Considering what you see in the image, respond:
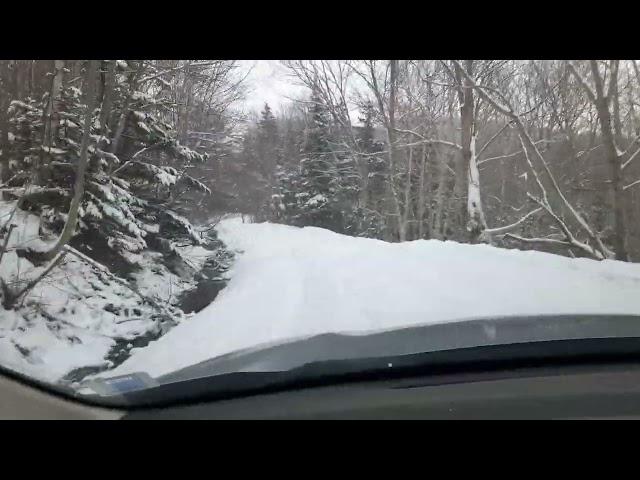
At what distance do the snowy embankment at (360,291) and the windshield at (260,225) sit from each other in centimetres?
5

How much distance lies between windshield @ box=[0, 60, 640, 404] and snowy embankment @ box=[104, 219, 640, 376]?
0.17 feet

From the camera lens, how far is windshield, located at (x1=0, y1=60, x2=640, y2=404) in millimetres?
4656

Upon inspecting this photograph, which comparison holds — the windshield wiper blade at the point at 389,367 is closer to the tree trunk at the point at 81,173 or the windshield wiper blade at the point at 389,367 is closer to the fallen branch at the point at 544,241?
the tree trunk at the point at 81,173

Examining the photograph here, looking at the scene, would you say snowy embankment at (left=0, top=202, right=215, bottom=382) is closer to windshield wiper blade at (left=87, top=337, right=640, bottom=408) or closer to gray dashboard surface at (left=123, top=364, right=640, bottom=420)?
windshield wiper blade at (left=87, top=337, right=640, bottom=408)

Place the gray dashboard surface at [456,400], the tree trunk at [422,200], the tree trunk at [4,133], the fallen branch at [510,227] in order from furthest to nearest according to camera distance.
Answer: the tree trunk at [422,200] → the fallen branch at [510,227] → the tree trunk at [4,133] → the gray dashboard surface at [456,400]

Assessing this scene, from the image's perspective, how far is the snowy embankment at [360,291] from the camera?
486 centimetres

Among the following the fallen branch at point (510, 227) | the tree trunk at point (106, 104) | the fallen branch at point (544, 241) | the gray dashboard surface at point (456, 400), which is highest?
the tree trunk at point (106, 104)

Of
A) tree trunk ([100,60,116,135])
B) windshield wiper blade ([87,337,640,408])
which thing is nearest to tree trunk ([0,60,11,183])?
tree trunk ([100,60,116,135])

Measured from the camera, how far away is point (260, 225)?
37.4 feet

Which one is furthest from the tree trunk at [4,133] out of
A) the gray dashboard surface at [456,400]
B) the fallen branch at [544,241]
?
the fallen branch at [544,241]

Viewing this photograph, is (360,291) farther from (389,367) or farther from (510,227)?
(510,227)
